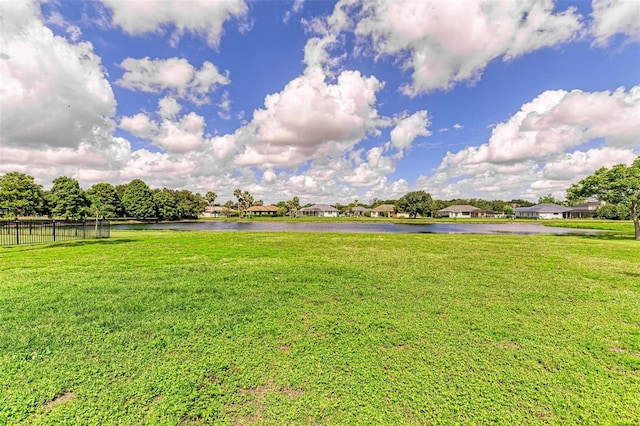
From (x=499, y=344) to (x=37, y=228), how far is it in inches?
1079

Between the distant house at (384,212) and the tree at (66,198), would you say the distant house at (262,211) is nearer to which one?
the distant house at (384,212)

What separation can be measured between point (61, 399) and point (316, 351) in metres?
2.95

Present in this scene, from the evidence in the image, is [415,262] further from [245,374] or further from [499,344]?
[245,374]

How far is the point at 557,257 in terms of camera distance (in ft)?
40.3

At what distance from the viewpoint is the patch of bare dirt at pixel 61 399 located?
9.59 ft

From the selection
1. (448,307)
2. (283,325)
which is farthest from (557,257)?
(283,325)

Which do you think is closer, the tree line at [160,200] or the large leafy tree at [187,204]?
the tree line at [160,200]

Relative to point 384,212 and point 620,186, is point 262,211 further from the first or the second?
point 620,186

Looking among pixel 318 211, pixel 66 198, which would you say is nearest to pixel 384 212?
pixel 318 211

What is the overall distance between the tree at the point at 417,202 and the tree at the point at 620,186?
213ft

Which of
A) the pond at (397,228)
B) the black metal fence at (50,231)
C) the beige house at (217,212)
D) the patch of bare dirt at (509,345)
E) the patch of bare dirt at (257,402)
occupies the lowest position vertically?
the pond at (397,228)

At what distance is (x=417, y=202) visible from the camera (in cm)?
8788

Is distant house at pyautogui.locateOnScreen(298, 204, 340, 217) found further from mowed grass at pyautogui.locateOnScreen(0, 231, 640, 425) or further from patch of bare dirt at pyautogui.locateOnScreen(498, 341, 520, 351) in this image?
patch of bare dirt at pyautogui.locateOnScreen(498, 341, 520, 351)

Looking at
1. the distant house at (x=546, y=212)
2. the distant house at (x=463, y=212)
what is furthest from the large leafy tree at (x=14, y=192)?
the distant house at (x=546, y=212)
